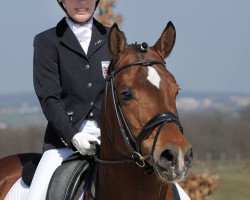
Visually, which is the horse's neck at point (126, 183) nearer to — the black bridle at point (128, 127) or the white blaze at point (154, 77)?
the black bridle at point (128, 127)

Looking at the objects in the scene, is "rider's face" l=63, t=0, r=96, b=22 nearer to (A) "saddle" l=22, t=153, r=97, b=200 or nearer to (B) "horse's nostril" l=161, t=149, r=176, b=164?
(A) "saddle" l=22, t=153, r=97, b=200

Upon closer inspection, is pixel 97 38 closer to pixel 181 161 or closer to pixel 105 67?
pixel 105 67

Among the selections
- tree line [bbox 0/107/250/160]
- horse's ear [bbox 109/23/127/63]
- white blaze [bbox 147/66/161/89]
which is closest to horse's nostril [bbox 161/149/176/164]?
white blaze [bbox 147/66/161/89]

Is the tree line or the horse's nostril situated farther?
the tree line

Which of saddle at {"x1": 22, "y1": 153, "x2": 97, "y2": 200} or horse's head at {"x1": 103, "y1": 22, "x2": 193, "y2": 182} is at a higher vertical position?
horse's head at {"x1": 103, "y1": 22, "x2": 193, "y2": 182}

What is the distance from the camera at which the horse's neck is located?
5.64m

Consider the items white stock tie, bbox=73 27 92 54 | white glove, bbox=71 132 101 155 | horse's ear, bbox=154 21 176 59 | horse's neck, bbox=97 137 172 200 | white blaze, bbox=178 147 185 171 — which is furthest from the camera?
white stock tie, bbox=73 27 92 54

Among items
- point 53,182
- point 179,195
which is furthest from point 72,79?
point 179,195

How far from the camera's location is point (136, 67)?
5.55 meters

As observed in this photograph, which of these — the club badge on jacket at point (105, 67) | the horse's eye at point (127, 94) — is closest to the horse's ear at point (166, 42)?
the horse's eye at point (127, 94)

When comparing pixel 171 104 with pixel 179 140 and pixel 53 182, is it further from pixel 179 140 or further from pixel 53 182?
pixel 53 182

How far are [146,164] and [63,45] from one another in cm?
161

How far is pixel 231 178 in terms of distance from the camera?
34719 mm

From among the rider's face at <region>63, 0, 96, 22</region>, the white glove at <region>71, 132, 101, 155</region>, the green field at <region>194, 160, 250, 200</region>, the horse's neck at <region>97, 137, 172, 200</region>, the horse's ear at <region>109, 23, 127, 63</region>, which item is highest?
the rider's face at <region>63, 0, 96, 22</region>
